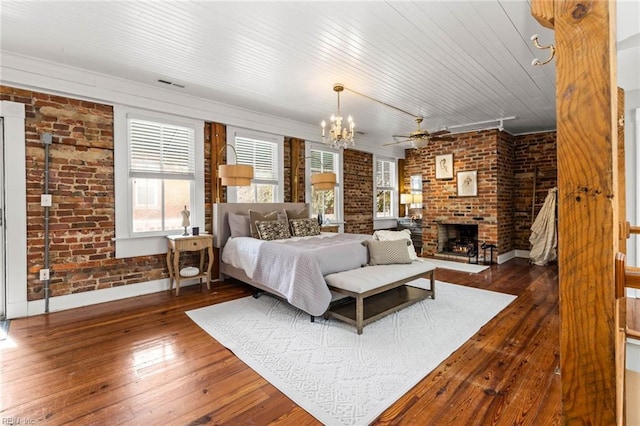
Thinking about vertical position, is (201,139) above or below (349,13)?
below

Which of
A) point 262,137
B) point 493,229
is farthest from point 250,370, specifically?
point 493,229

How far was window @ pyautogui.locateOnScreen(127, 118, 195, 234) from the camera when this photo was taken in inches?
167

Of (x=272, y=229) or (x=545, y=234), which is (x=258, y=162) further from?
(x=545, y=234)

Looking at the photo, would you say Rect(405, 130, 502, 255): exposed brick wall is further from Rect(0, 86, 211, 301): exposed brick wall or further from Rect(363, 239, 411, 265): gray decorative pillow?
Rect(0, 86, 211, 301): exposed brick wall

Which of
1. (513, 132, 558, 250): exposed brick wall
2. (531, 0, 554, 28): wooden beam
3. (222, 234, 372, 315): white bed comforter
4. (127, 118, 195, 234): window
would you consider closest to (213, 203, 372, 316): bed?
(222, 234, 372, 315): white bed comforter

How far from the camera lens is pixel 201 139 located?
15.8ft

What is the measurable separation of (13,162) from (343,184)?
5.28 metres

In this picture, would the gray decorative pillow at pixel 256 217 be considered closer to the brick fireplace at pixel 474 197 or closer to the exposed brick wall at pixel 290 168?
the exposed brick wall at pixel 290 168

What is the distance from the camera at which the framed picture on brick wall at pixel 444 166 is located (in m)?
6.90

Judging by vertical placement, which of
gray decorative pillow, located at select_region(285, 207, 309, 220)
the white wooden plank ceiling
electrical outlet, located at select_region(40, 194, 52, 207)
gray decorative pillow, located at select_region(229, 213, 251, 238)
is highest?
the white wooden plank ceiling

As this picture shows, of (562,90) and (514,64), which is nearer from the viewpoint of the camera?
(562,90)

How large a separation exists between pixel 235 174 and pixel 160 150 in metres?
1.21

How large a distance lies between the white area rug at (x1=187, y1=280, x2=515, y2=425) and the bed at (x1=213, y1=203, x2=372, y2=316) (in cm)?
28

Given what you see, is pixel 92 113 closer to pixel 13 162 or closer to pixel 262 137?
pixel 13 162
